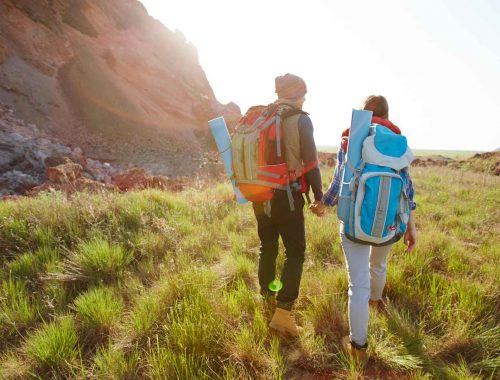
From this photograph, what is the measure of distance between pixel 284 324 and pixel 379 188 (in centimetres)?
127

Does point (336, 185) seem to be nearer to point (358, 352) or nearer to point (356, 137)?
point (356, 137)

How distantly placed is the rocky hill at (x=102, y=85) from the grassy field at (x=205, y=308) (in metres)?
11.8

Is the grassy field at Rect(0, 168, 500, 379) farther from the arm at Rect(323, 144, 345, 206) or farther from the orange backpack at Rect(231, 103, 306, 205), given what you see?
the orange backpack at Rect(231, 103, 306, 205)

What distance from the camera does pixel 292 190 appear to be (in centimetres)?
227

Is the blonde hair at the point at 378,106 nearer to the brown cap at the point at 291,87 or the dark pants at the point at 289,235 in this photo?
the brown cap at the point at 291,87

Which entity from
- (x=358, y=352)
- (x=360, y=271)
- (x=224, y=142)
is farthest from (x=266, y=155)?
(x=358, y=352)

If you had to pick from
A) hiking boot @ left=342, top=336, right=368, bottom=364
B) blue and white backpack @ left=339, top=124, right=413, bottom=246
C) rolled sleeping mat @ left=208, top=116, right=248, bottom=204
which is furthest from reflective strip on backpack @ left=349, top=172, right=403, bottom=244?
rolled sleeping mat @ left=208, top=116, right=248, bottom=204

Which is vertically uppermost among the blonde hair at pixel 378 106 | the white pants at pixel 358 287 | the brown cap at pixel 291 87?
the brown cap at pixel 291 87

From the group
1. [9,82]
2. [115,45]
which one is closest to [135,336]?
[9,82]

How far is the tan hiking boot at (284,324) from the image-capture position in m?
2.25

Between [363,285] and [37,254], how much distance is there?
12.1 feet

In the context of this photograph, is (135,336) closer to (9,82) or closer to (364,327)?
(364,327)

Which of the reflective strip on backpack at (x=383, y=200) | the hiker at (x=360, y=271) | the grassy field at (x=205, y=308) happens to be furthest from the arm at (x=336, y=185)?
the grassy field at (x=205, y=308)

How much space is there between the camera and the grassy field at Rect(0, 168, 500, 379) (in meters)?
1.98
